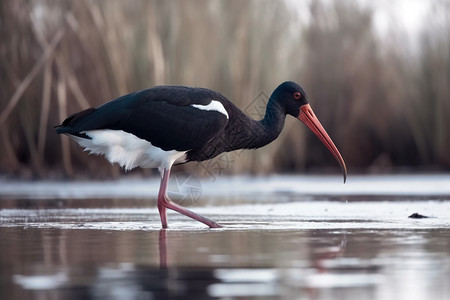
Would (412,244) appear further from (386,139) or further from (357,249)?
(386,139)

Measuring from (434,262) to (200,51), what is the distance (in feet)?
36.2

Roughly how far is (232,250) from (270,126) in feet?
13.2

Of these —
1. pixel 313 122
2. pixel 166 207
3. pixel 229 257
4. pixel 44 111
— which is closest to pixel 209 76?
pixel 44 111

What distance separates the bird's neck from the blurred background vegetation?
127 inches

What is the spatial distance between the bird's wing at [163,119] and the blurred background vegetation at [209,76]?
4.06 m

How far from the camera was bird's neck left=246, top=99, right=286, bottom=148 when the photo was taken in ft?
33.9

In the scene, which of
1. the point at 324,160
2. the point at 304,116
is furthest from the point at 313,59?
the point at 304,116

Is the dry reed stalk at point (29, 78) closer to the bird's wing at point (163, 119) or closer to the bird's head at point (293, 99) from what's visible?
the bird's head at point (293, 99)

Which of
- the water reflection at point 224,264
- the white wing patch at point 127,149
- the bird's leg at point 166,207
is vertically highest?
the white wing patch at point 127,149

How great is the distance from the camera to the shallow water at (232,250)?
4.84 m

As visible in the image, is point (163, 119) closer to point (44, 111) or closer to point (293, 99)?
point (293, 99)

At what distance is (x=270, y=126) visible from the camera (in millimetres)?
10484

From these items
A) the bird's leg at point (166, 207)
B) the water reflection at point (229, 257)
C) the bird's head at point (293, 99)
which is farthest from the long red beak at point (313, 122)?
the bird's leg at point (166, 207)

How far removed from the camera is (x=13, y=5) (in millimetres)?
16312
